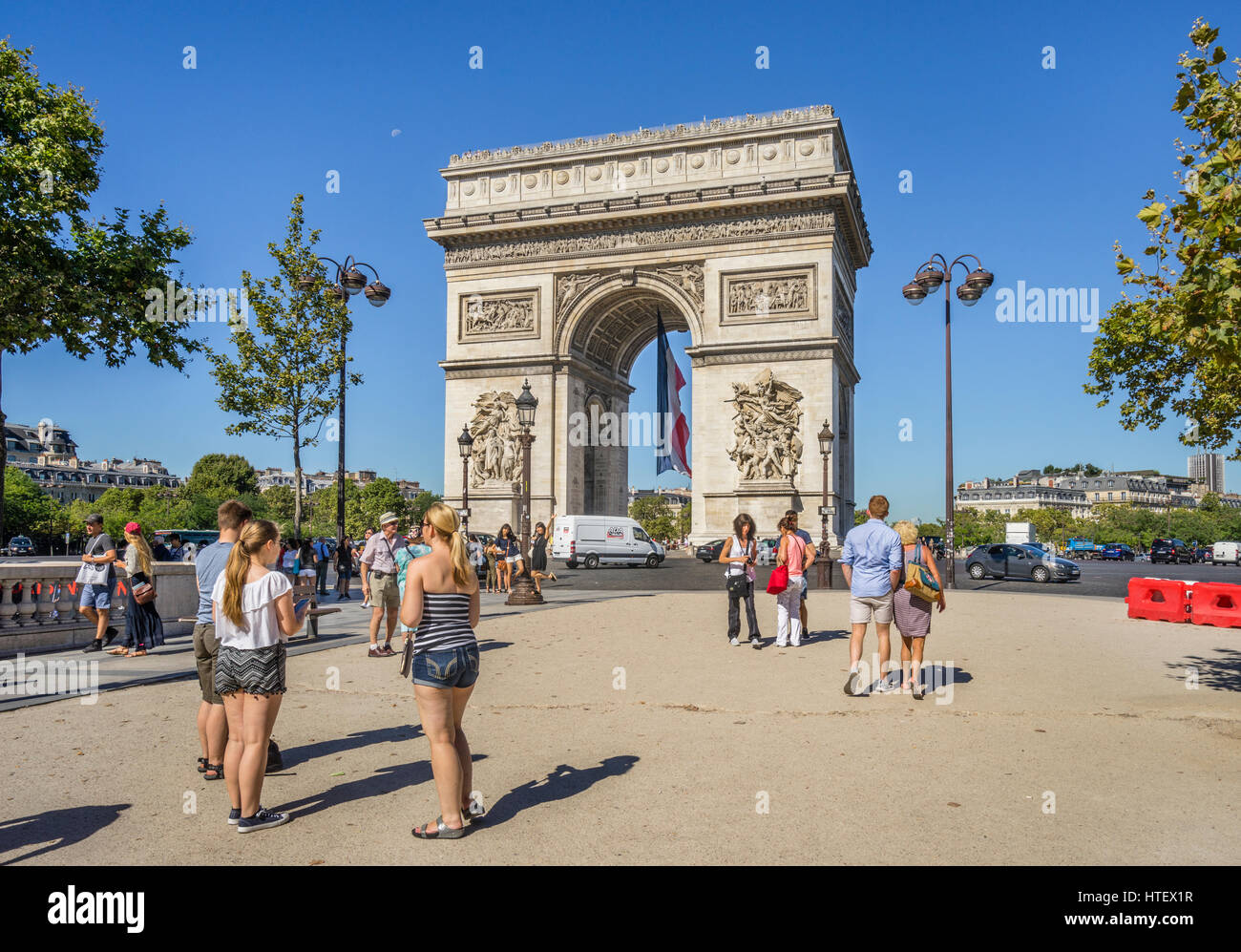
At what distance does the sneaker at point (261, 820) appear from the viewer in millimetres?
4695

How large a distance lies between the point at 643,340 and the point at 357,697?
36.0 m

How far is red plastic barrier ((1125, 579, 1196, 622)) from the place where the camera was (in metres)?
15.7

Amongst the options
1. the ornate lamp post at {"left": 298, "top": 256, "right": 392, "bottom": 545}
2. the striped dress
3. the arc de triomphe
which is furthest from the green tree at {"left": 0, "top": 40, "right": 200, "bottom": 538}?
the arc de triomphe

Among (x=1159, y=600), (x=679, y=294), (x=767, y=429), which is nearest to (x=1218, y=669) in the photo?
(x=1159, y=600)

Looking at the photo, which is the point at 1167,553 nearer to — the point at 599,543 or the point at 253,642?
the point at 599,543

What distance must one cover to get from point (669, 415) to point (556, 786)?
3082cm

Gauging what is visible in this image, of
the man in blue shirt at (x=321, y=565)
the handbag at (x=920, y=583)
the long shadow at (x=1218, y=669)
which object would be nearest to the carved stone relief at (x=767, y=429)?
the man in blue shirt at (x=321, y=565)

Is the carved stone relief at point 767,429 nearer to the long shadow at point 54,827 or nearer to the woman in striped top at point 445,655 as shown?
the woman in striped top at point 445,655

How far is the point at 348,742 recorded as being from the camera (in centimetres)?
679

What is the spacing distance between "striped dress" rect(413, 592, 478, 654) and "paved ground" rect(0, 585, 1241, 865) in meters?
1.02

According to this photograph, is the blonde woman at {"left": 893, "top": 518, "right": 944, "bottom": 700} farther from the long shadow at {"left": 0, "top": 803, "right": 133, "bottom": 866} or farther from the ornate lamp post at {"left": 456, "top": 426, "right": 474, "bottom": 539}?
the ornate lamp post at {"left": 456, "top": 426, "right": 474, "bottom": 539}
